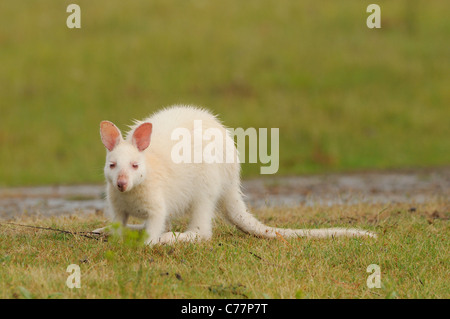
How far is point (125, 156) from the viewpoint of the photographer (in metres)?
5.33

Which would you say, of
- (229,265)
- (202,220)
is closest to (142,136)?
(202,220)

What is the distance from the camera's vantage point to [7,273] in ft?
15.4

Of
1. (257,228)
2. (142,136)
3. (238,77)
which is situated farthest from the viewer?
(238,77)

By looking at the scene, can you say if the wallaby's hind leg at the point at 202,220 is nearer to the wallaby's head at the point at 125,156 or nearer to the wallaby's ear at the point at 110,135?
the wallaby's head at the point at 125,156

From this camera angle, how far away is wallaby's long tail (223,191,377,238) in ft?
19.4

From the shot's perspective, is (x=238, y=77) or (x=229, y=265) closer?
(x=229, y=265)

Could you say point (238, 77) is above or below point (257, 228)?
above

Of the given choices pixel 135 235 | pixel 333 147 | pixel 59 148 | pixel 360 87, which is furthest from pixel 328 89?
pixel 135 235

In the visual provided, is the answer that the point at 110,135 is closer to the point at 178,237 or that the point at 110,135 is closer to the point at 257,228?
the point at 178,237

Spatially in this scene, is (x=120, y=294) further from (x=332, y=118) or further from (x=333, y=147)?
(x=332, y=118)

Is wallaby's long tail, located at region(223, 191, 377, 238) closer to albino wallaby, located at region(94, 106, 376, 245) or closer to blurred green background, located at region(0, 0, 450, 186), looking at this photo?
albino wallaby, located at region(94, 106, 376, 245)

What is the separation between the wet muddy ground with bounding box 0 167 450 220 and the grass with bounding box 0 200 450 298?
9.23 ft

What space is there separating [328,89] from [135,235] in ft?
42.0

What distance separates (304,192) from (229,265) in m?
6.22
